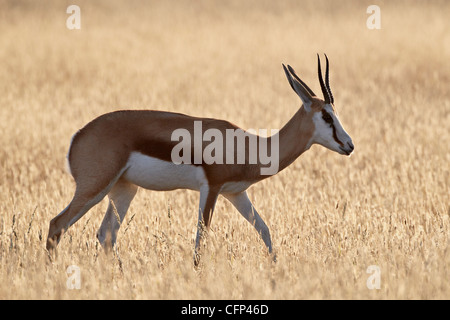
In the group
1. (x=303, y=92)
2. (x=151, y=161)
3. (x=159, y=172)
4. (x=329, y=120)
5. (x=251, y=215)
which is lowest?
(x=251, y=215)

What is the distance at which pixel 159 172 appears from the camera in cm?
740

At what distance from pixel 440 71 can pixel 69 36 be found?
34.3 ft

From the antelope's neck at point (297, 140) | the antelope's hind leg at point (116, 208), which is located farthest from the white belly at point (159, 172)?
the antelope's neck at point (297, 140)

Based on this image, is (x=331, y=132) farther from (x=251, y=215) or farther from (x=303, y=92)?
(x=251, y=215)

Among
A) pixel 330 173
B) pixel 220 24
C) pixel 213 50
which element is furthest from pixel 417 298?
pixel 220 24

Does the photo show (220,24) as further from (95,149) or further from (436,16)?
(95,149)

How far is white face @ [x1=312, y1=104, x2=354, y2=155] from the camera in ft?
24.7

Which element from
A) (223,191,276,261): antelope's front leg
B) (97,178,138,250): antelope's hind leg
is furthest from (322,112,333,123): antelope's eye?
(97,178,138,250): antelope's hind leg

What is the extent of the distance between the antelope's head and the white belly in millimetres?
1208

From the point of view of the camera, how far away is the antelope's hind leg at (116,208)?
7867 mm

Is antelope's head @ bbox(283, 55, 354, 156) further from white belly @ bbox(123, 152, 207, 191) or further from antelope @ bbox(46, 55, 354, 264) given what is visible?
white belly @ bbox(123, 152, 207, 191)

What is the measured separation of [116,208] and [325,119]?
226cm

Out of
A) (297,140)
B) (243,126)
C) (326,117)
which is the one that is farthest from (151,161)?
(243,126)

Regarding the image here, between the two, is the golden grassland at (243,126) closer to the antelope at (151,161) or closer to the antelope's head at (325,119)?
the antelope at (151,161)
